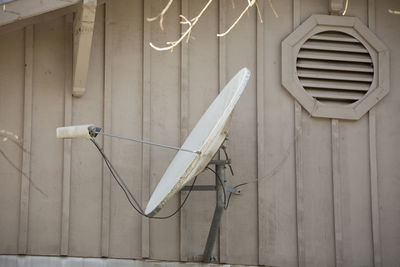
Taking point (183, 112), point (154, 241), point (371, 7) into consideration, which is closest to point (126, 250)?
point (154, 241)

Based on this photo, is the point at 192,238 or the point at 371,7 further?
the point at 371,7

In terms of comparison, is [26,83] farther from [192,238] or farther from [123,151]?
[192,238]

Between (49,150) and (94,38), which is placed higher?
(94,38)

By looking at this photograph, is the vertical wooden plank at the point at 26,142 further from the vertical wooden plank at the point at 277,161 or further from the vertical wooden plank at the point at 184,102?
the vertical wooden plank at the point at 277,161

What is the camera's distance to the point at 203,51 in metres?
7.95

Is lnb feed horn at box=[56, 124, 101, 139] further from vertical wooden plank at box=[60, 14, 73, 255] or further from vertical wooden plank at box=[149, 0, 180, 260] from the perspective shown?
vertical wooden plank at box=[149, 0, 180, 260]

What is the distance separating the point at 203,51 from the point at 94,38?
111 cm

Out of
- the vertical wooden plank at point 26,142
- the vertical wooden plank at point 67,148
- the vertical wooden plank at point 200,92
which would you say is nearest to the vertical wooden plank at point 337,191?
the vertical wooden plank at point 200,92

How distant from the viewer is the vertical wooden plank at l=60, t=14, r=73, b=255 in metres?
7.43

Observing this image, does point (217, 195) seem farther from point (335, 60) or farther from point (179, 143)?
point (335, 60)

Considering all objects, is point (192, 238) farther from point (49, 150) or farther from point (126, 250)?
point (49, 150)

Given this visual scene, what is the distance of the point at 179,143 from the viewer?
774 cm

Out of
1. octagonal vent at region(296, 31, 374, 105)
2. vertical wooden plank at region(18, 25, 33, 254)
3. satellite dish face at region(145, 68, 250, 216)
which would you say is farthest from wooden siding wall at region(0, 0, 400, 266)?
satellite dish face at region(145, 68, 250, 216)

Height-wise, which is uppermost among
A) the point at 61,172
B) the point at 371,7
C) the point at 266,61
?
the point at 371,7
